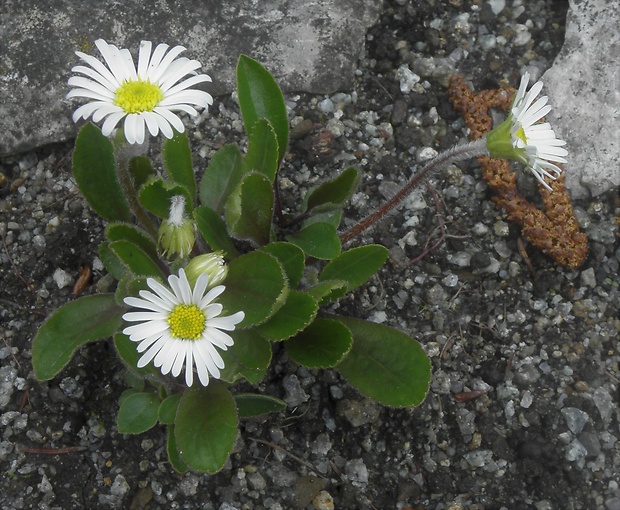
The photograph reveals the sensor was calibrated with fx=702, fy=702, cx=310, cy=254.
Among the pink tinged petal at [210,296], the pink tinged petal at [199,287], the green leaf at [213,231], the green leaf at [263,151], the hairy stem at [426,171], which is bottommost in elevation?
the pink tinged petal at [210,296]

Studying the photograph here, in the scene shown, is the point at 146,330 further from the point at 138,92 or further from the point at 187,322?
the point at 138,92

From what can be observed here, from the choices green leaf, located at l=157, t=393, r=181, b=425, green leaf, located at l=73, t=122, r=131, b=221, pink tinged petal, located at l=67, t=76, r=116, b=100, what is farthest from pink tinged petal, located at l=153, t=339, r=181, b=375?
pink tinged petal, located at l=67, t=76, r=116, b=100

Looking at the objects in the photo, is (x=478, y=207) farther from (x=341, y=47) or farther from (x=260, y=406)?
(x=260, y=406)

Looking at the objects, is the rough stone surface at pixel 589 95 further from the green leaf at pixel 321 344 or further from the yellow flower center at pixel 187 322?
the yellow flower center at pixel 187 322

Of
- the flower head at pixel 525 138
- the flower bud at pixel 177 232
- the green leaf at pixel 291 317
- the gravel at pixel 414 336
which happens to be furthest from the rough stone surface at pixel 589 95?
the flower bud at pixel 177 232

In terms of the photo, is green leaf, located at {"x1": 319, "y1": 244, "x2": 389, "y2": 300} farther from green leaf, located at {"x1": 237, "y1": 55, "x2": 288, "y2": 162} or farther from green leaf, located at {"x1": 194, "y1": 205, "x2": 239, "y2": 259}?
green leaf, located at {"x1": 237, "y1": 55, "x2": 288, "y2": 162}

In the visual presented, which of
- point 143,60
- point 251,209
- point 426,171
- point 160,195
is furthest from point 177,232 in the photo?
point 426,171

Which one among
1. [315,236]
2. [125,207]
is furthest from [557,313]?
[125,207]
